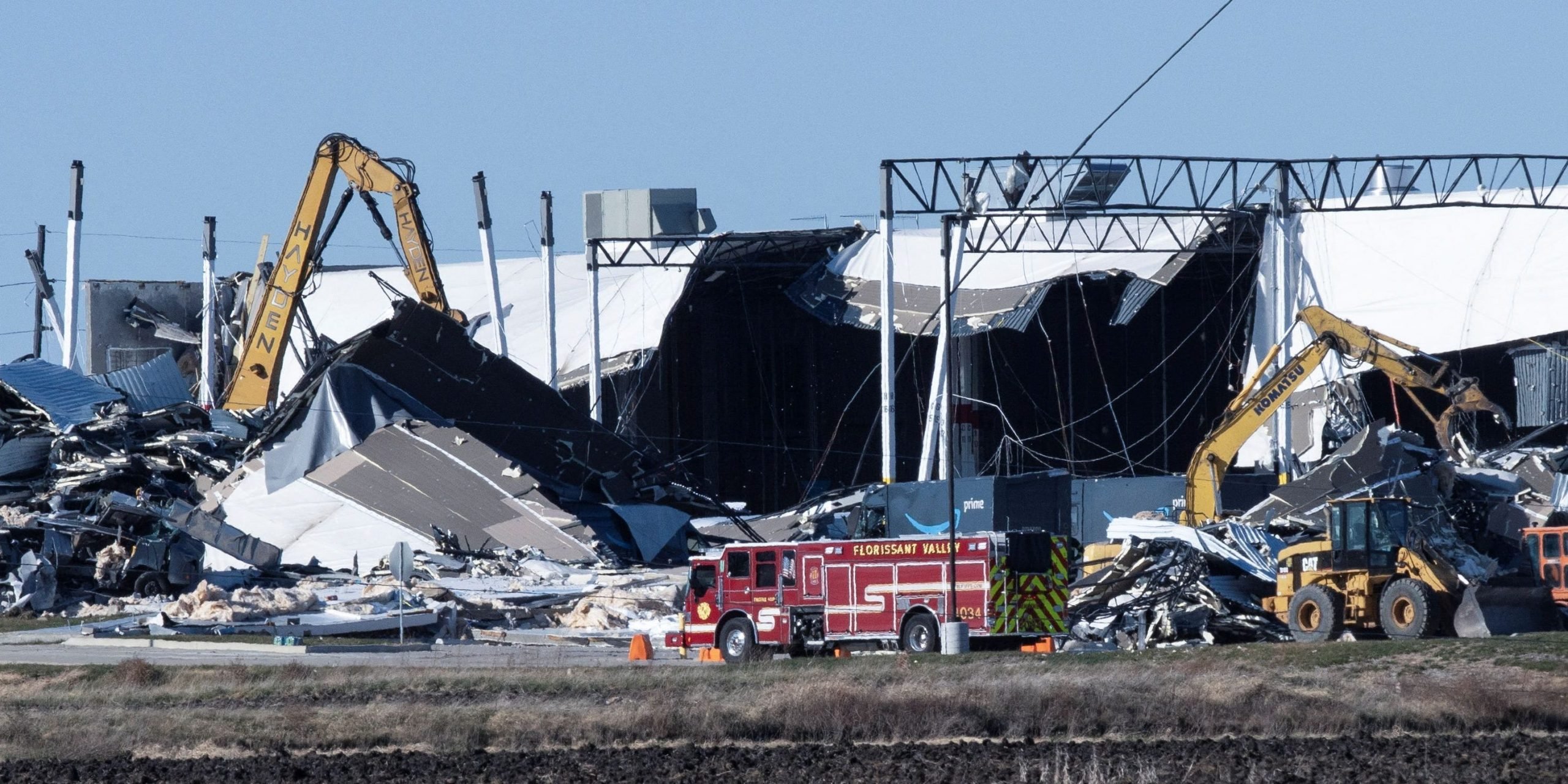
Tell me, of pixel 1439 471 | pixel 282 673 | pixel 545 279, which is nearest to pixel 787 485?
pixel 545 279

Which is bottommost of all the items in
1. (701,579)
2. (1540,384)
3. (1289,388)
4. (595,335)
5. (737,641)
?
(737,641)

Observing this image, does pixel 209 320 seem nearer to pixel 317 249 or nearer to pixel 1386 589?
pixel 317 249

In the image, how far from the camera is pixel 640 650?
1086 inches

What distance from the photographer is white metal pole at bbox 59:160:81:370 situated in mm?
54091

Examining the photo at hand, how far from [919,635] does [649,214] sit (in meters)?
37.4

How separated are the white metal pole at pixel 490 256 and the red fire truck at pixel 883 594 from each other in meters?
28.5

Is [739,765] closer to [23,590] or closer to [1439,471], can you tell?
[23,590]

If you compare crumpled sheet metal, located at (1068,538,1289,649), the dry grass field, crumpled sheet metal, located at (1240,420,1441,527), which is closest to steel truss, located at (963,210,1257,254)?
crumpled sheet metal, located at (1240,420,1441,527)

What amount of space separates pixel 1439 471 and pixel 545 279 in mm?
26128

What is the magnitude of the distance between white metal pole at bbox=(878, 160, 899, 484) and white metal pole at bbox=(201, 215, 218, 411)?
21.9 metres

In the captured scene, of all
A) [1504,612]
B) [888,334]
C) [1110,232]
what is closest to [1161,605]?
[1504,612]

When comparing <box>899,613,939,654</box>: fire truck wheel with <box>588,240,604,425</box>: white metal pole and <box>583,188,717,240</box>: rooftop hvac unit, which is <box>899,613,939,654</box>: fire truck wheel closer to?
<box>588,240,604,425</box>: white metal pole

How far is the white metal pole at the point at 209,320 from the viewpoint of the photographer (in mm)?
58250

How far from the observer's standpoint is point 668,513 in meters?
42.8
